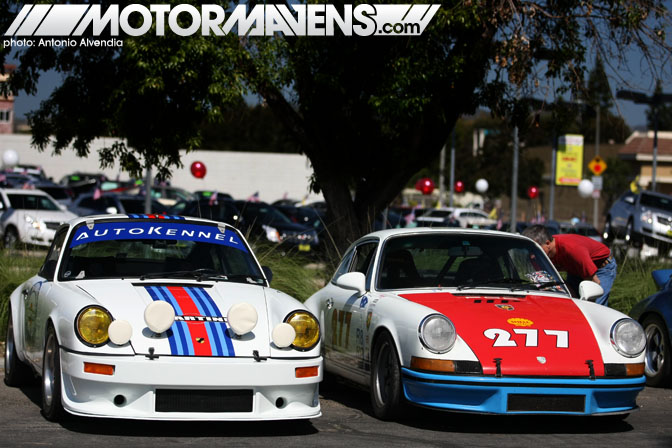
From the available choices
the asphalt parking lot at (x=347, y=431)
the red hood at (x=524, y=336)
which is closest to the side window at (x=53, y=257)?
the asphalt parking lot at (x=347, y=431)

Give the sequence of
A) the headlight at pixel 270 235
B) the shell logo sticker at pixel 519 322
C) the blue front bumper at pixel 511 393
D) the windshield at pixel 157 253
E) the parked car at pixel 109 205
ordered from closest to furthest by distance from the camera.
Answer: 1. the blue front bumper at pixel 511 393
2. the shell logo sticker at pixel 519 322
3. the windshield at pixel 157 253
4. the headlight at pixel 270 235
5. the parked car at pixel 109 205

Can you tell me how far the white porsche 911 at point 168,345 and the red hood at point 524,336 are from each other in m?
1.05

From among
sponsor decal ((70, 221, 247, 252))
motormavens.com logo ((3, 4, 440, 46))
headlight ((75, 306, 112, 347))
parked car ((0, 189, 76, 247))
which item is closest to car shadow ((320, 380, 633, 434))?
sponsor decal ((70, 221, 247, 252))

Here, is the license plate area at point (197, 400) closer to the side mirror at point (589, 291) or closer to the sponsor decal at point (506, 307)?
the sponsor decal at point (506, 307)

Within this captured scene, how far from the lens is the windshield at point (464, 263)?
315 inches

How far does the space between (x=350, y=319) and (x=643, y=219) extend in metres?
23.4

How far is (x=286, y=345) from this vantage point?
6.48 metres

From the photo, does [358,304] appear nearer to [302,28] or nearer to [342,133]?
[302,28]

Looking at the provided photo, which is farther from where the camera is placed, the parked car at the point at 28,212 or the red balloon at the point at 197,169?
the red balloon at the point at 197,169

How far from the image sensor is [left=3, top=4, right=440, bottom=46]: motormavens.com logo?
1374cm

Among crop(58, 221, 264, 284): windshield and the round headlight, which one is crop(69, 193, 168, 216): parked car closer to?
crop(58, 221, 264, 284): windshield

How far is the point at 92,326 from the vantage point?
6281 mm

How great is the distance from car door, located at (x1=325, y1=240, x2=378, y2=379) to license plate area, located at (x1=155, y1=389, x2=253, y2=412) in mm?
1654

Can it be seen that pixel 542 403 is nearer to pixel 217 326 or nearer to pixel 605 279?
pixel 217 326
